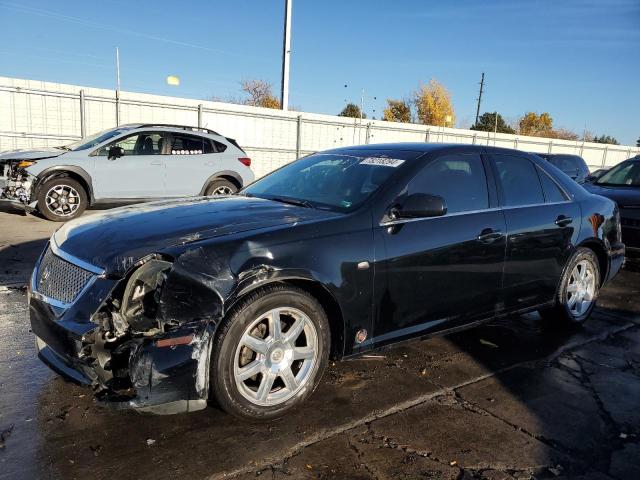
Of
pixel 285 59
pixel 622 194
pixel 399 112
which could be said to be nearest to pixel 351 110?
pixel 399 112

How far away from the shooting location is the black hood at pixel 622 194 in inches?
282

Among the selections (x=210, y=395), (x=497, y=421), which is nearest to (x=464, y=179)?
(x=497, y=421)

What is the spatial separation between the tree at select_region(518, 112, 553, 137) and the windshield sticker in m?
80.4

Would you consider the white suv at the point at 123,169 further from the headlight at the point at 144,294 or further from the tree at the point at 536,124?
the tree at the point at 536,124

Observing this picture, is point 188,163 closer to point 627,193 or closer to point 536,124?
point 627,193

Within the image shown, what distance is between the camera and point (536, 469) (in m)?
2.67

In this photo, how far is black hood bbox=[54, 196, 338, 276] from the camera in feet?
9.32

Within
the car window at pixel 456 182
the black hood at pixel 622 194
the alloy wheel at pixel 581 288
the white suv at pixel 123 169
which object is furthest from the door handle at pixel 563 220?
the white suv at pixel 123 169

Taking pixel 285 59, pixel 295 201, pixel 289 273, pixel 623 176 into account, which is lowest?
pixel 289 273

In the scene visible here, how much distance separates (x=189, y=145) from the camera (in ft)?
34.4

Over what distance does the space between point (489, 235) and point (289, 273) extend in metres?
1.79

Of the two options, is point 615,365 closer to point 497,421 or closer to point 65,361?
point 497,421

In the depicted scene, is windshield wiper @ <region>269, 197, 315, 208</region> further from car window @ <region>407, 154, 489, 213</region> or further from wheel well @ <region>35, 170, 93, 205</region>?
wheel well @ <region>35, 170, 93, 205</region>

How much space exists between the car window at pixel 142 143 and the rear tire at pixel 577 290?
25.3ft
